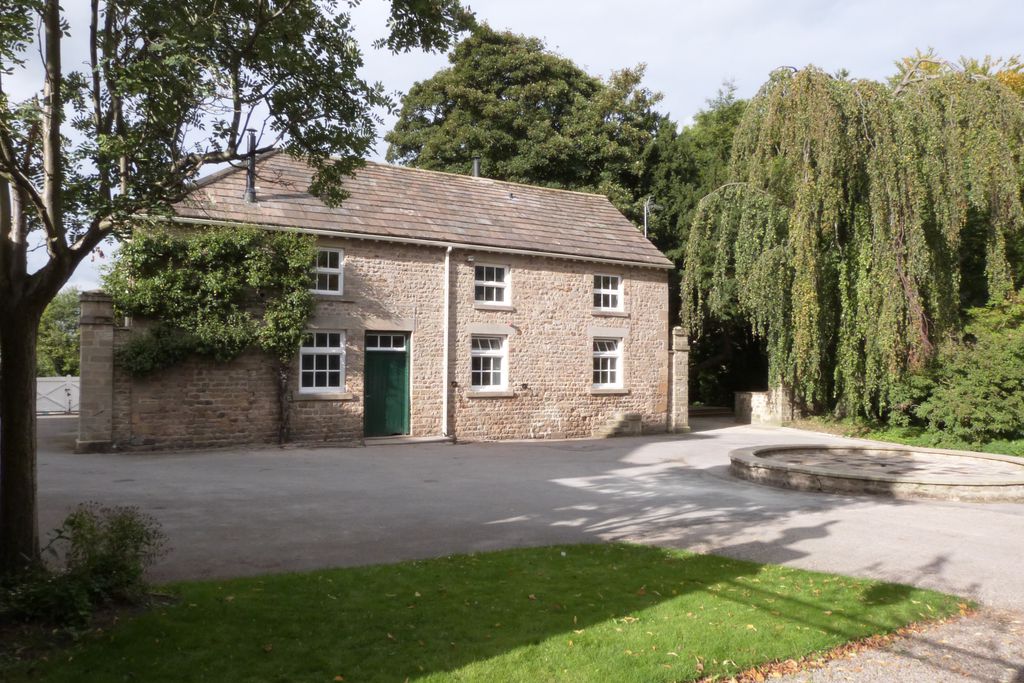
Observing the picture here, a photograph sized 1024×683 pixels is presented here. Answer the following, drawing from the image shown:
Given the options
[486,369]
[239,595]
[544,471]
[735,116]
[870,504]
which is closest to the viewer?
[239,595]

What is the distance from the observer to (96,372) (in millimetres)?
16422

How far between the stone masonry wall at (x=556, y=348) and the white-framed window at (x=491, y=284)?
0.55ft

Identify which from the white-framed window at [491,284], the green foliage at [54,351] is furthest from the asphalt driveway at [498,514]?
the green foliage at [54,351]

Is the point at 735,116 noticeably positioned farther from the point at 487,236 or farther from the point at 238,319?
the point at 238,319

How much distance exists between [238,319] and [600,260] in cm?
1073

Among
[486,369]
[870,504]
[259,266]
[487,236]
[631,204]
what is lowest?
[870,504]

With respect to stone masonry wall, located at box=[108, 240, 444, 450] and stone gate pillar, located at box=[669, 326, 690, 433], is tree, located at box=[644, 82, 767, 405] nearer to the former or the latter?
stone gate pillar, located at box=[669, 326, 690, 433]

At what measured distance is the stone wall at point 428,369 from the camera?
55.6 ft

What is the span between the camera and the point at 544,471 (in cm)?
1533

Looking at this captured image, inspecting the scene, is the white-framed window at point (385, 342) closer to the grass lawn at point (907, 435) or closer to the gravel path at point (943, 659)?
the grass lawn at point (907, 435)

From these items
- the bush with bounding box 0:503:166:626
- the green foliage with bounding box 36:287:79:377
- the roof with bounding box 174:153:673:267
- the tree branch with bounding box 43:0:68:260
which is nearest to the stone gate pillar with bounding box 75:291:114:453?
the roof with bounding box 174:153:673:267

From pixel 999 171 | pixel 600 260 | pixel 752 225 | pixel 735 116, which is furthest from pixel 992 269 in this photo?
pixel 735 116

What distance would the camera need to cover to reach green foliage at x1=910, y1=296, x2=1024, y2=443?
19.4m

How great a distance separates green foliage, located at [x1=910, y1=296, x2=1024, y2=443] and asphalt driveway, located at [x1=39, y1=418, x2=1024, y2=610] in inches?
308
